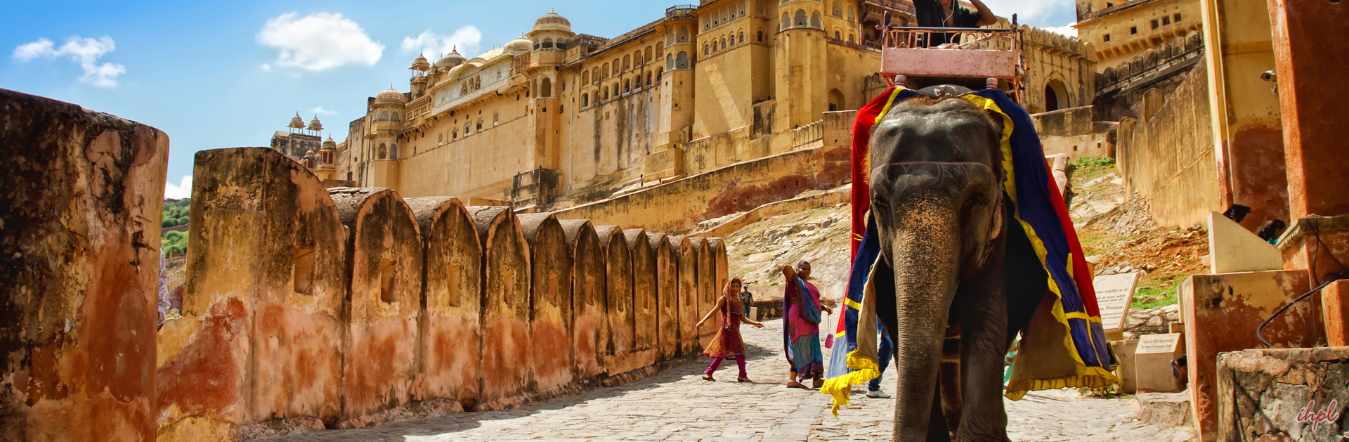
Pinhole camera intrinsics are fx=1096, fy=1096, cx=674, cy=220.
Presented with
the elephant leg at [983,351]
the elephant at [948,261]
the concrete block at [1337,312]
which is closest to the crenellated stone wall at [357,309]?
the elephant at [948,261]

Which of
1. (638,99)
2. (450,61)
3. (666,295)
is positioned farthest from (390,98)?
(666,295)

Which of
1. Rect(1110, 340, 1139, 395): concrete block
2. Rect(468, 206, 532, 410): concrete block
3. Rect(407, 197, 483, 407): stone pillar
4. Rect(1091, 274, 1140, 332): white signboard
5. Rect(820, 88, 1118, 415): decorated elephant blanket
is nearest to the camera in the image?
Rect(820, 88, 1118, 415): decorated elephant blanket

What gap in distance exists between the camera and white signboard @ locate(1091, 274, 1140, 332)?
9.06m

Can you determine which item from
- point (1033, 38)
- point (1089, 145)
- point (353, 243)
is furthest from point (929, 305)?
point (1033, 38)

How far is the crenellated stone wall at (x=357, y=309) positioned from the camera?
617cm

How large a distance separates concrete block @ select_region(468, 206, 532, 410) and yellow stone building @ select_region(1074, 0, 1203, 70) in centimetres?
4008

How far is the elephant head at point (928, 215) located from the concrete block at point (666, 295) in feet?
31.1

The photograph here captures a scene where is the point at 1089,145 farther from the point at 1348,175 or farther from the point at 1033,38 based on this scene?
the point at 1348,175

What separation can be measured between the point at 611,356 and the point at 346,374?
5131mm

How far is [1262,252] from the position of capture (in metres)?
5.71

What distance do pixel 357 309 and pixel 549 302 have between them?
10.9 feet

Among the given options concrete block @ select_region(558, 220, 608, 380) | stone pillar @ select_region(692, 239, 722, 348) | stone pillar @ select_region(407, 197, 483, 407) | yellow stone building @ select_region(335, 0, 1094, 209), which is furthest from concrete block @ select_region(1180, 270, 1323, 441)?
yellow stone building @ select_region(335, 0, 1094, 209)

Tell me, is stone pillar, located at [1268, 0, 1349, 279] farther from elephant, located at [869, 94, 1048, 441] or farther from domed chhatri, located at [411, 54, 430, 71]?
domed chhatri, located at [411, 54, 430, 71]

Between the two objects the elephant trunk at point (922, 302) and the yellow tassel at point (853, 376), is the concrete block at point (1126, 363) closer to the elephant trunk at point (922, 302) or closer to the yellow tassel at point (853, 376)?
the yellow tassel at point (853, 376)
